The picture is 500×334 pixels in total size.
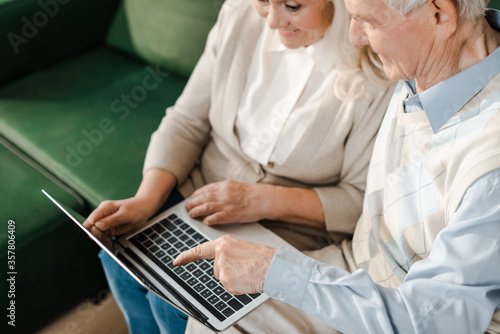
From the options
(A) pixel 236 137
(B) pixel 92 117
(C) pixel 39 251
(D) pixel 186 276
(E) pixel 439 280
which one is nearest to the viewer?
(E) pixel 439 280

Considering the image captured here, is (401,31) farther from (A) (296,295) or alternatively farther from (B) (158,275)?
(B) (158,275)

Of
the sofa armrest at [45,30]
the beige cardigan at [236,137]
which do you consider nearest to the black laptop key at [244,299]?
the beige cardigan at [236,137]

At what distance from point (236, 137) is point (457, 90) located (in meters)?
0.66

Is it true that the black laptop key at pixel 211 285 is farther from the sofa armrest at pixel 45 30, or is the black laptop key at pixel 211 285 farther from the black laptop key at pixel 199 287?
the sofa armrest at pixel 45 30

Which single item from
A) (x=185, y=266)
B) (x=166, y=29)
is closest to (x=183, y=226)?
(x=185, y=266)

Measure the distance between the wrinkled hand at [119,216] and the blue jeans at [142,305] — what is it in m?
0.12

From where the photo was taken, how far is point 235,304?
1.12 m

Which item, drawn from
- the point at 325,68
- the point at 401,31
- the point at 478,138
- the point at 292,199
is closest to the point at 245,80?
the point at 325,68

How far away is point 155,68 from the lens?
2109 mm

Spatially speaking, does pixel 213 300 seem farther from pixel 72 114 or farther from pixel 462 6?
pixel 72 114

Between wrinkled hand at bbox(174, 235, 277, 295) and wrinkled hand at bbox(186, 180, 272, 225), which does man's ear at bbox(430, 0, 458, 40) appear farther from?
→ wrinkled hand at bbox(186, 180, 272, 225)

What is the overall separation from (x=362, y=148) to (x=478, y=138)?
455 mm

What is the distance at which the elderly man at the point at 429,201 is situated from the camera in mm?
800

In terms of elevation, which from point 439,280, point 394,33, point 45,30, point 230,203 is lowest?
point 45,30
